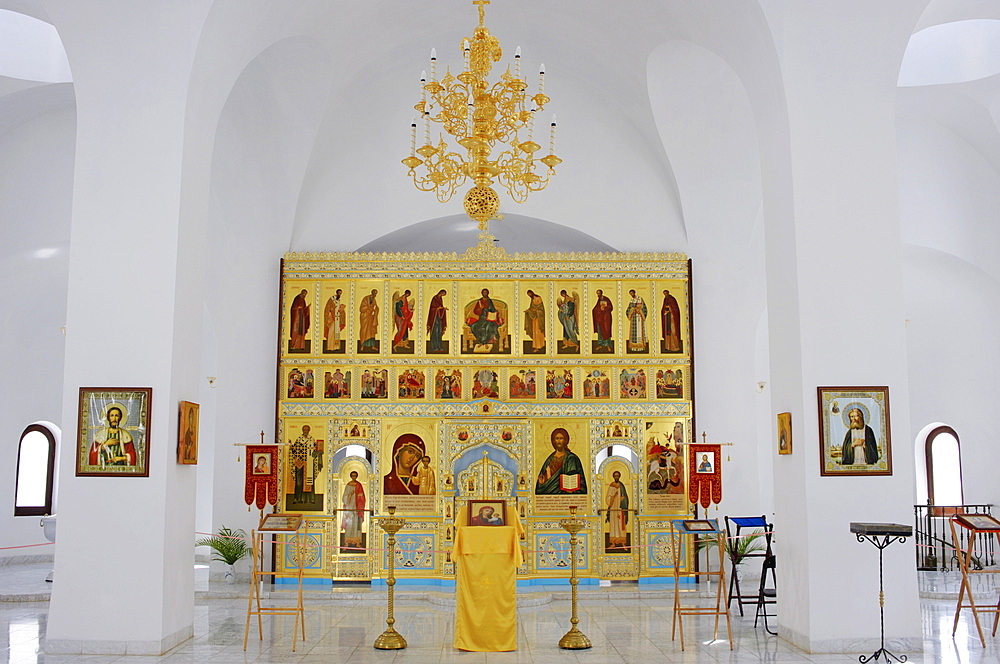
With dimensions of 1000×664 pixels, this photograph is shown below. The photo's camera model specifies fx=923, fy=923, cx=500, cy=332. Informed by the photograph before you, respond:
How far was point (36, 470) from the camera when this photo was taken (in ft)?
55.1

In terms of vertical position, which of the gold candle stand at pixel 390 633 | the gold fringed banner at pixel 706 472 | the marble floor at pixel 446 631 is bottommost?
the marble floor at pixel 446 631

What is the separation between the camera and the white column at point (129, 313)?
8.42 meters

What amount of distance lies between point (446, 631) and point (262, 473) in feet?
12.5

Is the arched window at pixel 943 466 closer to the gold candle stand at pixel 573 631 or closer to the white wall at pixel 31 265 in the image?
the gold candle stand at pixel 573 631

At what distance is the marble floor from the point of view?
827cm

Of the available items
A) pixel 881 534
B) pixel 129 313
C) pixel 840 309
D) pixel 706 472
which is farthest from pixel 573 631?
pixel 129 313

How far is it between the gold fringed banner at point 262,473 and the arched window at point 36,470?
6.52 m

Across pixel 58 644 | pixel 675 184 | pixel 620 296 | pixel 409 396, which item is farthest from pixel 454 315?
pixel 58 644

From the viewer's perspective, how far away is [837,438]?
8.63 m

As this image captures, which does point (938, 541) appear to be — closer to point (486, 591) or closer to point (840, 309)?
point (840, 309)

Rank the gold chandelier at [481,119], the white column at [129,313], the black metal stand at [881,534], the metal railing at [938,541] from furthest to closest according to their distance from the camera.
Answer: the metal railing at [938,541], the gold chandelier at [481,119], the white column at [129,313], the black metal stand at [881,534]

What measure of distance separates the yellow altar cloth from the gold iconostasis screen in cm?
486

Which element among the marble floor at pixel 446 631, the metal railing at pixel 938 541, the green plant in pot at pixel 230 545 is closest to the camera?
the marble floor at pixel 446 631

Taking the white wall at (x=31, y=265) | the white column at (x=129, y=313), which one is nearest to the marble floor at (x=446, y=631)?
the white column at (x=129, y=313)
